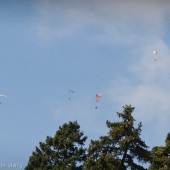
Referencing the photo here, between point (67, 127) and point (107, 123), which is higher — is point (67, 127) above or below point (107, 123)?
above

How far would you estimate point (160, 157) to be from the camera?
3869cm

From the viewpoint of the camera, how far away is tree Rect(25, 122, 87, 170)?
45.4 m

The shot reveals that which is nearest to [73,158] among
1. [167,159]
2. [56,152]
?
[56,152]

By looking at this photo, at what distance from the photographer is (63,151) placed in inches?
1809

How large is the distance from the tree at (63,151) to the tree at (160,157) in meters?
9.92

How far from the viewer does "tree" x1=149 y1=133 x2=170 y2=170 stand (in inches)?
1501

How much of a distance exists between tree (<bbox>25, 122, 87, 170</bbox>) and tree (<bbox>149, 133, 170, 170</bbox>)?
992 cm

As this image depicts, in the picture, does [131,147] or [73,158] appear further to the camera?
[73,158]

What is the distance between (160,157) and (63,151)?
476 inches

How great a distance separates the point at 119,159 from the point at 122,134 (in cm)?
227

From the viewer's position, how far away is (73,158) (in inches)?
1785

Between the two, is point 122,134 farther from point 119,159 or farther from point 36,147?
point 36,147

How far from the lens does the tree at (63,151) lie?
45422 millimetres

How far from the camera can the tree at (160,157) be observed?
3812cm
